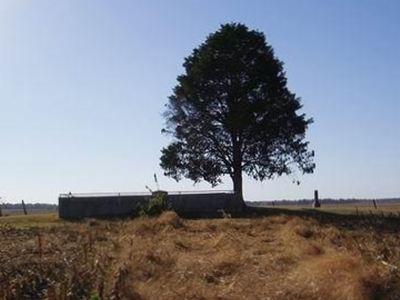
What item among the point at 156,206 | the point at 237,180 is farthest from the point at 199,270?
the point at 237,180

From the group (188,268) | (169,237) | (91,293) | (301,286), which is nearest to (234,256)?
(188,268)

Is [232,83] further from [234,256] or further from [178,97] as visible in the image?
[234,256]

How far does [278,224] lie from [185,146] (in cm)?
2531

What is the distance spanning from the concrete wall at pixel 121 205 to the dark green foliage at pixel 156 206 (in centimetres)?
282

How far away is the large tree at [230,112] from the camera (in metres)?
47.3

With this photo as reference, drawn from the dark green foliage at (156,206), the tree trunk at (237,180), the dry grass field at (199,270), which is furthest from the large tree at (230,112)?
the dry grass field at (199,270)

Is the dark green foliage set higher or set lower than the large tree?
lower

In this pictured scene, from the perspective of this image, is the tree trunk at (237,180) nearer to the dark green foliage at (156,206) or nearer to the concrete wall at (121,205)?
the concrete wall at (121,205)

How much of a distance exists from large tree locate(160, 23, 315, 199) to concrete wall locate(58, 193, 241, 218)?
6.75m

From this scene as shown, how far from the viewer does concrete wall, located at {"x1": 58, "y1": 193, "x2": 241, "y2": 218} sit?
39.4m

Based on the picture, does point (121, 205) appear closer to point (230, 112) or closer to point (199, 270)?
point (230, 112)

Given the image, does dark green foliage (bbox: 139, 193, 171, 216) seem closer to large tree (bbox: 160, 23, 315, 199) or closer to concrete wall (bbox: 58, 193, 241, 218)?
concrete wall (bbox: 58, 193, 241, 218)

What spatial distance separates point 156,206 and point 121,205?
16.0 feet

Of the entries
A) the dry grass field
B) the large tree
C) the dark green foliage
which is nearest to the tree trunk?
the large tree
